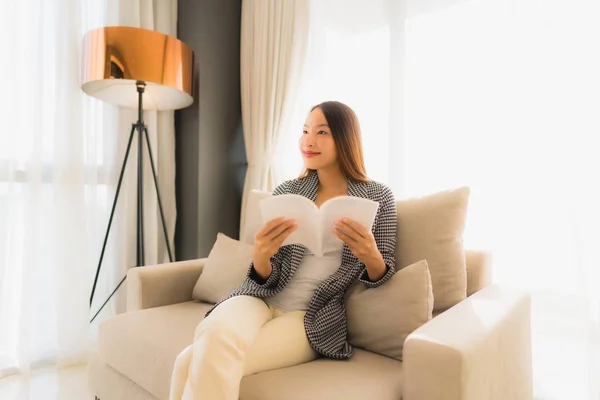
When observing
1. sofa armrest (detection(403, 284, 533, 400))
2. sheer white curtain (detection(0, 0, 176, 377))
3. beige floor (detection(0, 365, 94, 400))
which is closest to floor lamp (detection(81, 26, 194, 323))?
sheer white curtain (detection(0, 0, 176, 377))

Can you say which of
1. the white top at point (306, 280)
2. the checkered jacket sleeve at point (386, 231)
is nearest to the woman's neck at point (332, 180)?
the checkered jacket sleeve at point (386, 231)

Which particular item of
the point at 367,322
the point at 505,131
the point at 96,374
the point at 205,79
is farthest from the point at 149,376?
the point at 205,79

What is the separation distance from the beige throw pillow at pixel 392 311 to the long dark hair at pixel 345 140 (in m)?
0.42

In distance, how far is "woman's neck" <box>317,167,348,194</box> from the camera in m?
1.54

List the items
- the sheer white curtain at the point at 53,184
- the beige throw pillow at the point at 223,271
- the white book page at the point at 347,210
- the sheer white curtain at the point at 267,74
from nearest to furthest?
the white book page at the point at 347,210
the beige throw pillow at the point at 223,271
the sheer white curtain at the point at 53,184
the sheer white curtain at the point at 267,74

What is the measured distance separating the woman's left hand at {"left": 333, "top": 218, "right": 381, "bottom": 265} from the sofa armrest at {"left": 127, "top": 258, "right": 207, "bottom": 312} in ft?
3.05

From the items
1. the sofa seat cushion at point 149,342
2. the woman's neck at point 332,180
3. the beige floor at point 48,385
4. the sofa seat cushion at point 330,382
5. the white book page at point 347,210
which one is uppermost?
the woman's neck at point 332,180

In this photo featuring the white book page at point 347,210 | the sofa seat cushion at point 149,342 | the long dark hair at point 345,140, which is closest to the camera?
the white book page at point 347,210

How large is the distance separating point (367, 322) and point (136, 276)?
98 centimetres

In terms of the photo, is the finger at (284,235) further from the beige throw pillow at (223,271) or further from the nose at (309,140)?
the beige throw pillow at (223,271)

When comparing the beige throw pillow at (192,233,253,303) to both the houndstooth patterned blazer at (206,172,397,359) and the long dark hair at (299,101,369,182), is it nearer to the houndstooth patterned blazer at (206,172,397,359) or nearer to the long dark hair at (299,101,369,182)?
the houndstooth patterned blazer at (206,172,397,359)

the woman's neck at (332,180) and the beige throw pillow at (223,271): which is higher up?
the woman's neck at (332,180)

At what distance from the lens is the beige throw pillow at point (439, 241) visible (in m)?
1.39

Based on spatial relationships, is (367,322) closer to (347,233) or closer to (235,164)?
(347,233)
